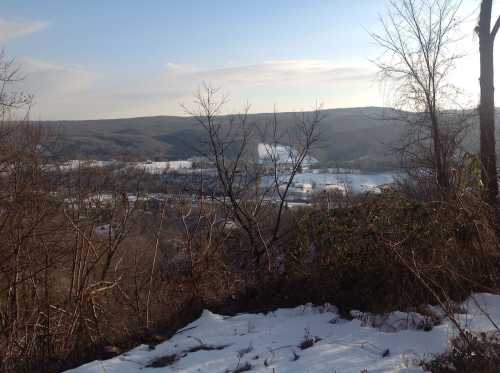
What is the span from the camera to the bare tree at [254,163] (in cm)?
851

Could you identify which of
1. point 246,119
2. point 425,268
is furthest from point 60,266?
point 425,268

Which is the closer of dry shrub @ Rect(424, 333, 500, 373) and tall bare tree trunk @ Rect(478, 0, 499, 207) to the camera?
dry shrub @ Rect(424, 333, 500, 373)

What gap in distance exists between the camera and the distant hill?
10.1m

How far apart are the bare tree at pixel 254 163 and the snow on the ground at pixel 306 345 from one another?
120 inches

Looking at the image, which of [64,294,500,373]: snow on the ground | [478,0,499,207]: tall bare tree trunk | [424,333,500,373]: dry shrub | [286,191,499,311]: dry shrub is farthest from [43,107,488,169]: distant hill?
[424,333,500,373]: dry shrub

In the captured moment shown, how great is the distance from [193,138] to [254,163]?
4.64ft

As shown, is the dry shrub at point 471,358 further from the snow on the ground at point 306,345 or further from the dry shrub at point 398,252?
the dry shrub at point 398,252

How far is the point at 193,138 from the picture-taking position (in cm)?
979

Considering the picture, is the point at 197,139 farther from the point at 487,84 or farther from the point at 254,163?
the point at 487,84

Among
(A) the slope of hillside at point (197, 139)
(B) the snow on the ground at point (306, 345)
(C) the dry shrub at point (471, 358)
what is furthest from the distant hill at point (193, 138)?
(C) the dry shrub at point (471, 358)

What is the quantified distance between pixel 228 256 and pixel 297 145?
8.63 feet

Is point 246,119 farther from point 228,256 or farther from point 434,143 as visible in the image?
point 434,143

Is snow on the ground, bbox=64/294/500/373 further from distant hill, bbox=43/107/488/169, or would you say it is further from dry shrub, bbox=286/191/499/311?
distant hill, bbox=43/107/488/169

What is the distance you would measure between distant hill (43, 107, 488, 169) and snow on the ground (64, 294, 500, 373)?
4563mm
